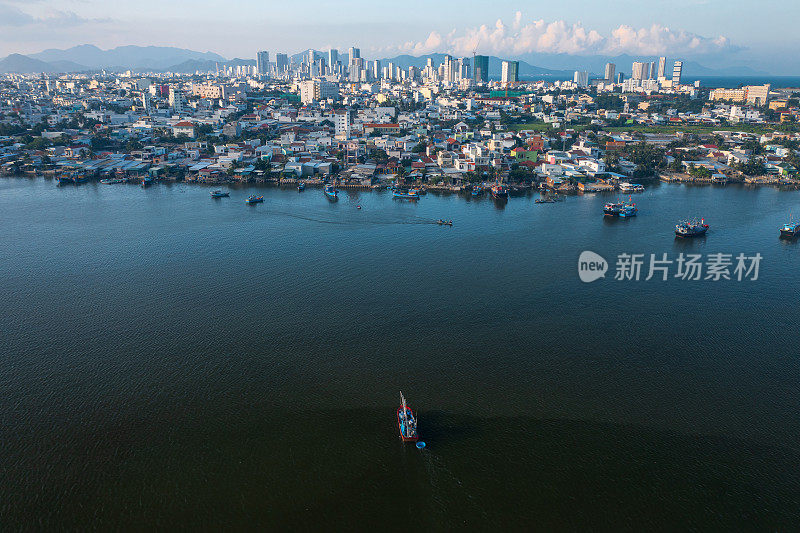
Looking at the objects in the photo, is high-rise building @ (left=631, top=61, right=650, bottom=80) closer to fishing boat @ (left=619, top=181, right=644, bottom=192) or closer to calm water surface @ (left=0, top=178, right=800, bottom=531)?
fishing boat @ (left=619, top=181, right=644, bottom=192)

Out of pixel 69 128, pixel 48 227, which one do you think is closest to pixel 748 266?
pixel 48 227

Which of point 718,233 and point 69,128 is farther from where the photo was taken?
point 69,128

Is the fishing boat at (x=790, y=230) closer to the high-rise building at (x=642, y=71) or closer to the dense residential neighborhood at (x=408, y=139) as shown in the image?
the dense residential neighborhood at (x=408, y=139)

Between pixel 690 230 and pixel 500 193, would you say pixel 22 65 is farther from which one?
pixel 690 230

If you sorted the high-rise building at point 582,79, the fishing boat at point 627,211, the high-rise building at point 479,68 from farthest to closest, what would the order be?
the high-rise building at point 479,68
the high-rise building at point 582,79
the fishing boat at point 627,211

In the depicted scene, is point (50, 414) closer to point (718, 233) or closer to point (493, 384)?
point (493, 384)

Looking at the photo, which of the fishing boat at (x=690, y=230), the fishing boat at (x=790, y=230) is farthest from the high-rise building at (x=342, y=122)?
the fishing boat at (x=790, y=230)

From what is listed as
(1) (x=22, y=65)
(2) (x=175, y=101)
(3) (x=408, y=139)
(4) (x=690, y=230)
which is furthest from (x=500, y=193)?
(1) (x=22, y=65)
